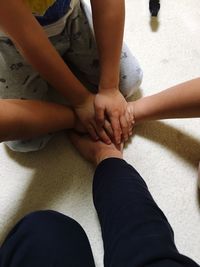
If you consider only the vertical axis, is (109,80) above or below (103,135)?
above

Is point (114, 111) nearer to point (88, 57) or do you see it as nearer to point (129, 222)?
point (88, 57)

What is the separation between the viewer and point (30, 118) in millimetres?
742

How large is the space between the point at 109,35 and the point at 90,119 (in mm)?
188

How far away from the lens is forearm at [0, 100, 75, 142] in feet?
2.32

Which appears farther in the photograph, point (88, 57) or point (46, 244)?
point (88, 57)

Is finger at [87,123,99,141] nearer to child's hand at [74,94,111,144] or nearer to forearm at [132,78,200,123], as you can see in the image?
child's hand at [74,94,111,144]

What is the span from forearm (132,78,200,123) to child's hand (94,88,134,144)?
0.09 ft

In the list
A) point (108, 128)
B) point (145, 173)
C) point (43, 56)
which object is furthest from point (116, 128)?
point (43, 56)

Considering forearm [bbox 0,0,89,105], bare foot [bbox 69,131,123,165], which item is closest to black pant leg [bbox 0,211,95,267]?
bare foot [bbox 69,131,123,165]

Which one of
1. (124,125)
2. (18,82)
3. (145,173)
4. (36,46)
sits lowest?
(145,173)

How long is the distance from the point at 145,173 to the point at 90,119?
0.18 meters

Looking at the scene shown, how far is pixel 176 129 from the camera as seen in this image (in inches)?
34.4

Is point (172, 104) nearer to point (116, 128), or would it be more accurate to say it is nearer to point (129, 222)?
point (116, 128)

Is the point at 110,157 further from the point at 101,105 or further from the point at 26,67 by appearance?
the point at 26,67
